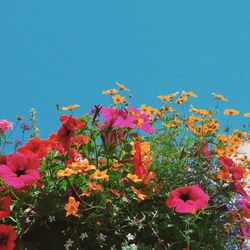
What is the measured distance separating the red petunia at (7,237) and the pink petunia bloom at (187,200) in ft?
2.13

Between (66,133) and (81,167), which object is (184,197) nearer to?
(81,167)

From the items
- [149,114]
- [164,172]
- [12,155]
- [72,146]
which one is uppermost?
[149,114]

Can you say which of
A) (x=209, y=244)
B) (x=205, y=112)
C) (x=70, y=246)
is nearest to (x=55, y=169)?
(x=70, y=246)

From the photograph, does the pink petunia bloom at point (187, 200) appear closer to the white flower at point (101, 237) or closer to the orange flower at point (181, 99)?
the white flower at point (101, 237)

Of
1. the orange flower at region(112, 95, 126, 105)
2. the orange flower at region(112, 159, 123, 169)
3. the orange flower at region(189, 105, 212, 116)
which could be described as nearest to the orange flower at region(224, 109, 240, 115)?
the orange flower at region(189, 105, 212, 116)

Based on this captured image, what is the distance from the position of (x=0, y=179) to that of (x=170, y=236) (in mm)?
797

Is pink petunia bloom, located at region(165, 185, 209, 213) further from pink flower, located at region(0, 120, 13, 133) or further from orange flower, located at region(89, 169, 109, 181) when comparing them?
pink flower, located at region(0, 120, 13, 133)

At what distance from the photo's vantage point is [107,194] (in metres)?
2.40

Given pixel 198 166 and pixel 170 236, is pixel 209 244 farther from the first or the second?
pixel 198 166

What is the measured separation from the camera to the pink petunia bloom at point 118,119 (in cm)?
252

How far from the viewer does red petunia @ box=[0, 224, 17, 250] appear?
2.26 meters

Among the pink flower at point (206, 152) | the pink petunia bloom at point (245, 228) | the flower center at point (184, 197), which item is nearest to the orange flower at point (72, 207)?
the flower center at point (184, 197)

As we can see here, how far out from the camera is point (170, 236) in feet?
8.32

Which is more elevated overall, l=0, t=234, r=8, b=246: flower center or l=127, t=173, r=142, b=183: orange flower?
l=127, t=173, r=142, b=183: orange flower
